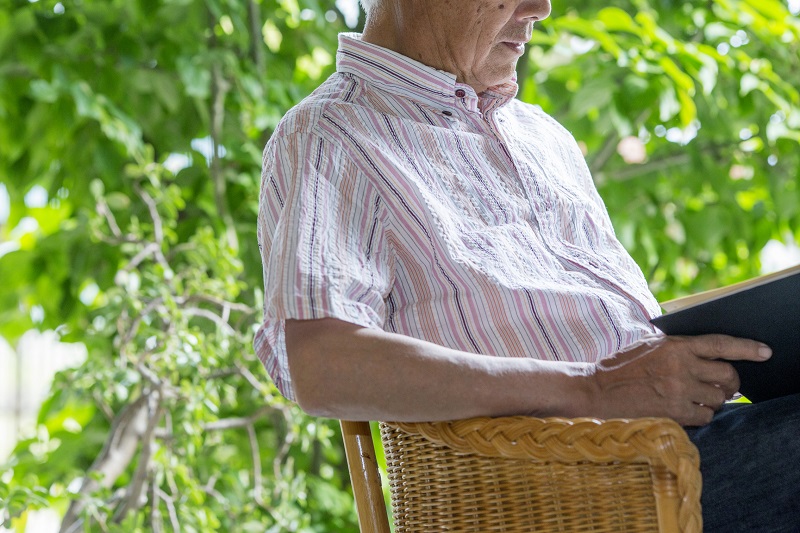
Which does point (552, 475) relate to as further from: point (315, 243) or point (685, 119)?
point (685, 119)

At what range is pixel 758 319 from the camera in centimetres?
77

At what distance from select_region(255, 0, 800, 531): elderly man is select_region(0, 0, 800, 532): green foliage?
2.07ft

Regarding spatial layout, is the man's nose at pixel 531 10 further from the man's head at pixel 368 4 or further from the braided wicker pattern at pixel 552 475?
the braided wicker pattern at pixel 552 475

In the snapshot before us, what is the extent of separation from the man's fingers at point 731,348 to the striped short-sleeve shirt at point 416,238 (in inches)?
6.4

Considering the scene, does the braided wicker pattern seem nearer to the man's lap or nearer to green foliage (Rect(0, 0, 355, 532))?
the man's lap

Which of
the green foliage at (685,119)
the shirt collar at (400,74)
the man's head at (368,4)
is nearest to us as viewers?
the shirt collar at (400,74)

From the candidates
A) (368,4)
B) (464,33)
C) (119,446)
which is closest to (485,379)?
(464,33)

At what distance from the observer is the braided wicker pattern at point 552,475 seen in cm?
67

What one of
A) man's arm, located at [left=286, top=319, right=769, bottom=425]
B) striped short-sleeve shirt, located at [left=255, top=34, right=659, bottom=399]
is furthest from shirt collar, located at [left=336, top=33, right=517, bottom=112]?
man's arm, located at [left=286, top=319, right=769, bottom=425]

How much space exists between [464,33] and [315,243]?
1.40ft

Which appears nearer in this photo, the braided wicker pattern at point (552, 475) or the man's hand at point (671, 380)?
the braided wicker pattern at point (552, 475)

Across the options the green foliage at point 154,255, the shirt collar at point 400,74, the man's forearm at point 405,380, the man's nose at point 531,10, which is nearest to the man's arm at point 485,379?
the man's forearm at point 405,380

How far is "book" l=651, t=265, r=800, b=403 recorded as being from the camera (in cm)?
72

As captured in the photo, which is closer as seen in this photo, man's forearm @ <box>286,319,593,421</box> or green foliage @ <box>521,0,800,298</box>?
man's forearm @ <box>286,319,593,421</box>
